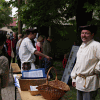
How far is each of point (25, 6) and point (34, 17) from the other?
0.71m

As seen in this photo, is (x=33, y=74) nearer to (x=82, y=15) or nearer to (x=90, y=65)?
(x=90, y=65)

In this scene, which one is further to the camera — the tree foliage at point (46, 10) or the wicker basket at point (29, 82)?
the tree foliage at point (46, 10)

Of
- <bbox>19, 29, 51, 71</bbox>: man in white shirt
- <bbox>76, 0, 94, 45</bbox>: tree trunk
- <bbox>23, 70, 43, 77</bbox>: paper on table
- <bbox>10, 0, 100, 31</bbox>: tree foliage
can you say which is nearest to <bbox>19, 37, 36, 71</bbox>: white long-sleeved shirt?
<bbox>19, 29, 51, 71</bbox>: man in white shirt

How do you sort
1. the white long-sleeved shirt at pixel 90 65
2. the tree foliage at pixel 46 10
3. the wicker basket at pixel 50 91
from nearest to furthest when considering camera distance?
the wicker basket at pixel 50 91
the white long-sleeved shirt at pixel 90 65
the tree foliage at pixel 46 10

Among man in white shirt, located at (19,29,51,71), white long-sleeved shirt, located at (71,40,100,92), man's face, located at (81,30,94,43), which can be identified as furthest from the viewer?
man in white shirt, located at (19,29,51,71)

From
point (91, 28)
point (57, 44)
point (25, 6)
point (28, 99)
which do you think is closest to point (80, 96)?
point (28, 99)

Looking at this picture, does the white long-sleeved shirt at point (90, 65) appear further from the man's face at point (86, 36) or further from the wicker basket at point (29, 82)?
the wicker basket at point (29, 82)

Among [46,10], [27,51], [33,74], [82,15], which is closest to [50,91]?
[33,74]

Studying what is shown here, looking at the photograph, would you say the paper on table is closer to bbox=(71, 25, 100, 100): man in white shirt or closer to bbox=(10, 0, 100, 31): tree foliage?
bbox=(71, 25, 100, 100): man in white shirt

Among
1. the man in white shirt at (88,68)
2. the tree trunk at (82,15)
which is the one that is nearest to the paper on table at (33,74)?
the man in white shirt at (88,68)

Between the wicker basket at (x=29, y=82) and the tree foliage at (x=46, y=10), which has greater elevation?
the tree foliage at (x=46, y=10)

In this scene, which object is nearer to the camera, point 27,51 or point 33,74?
point 33,74

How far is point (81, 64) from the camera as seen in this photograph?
3.30 metres

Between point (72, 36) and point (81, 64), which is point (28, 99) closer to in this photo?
point (81, 64)
